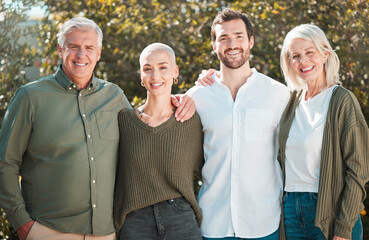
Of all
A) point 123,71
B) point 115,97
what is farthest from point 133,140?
point 123,71

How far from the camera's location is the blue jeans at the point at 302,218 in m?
3.41

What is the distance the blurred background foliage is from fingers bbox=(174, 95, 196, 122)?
1.70m

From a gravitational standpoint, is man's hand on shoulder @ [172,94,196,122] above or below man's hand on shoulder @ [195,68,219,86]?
below

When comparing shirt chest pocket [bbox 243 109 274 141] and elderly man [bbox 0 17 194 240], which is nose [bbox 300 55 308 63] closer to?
shirt chest pocket [bbox 243 109 274 141]

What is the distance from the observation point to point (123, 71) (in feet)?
23.2

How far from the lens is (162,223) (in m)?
3.42

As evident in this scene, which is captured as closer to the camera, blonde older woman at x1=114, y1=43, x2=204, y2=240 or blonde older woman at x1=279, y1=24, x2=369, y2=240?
blonde older woman at x1=279, y1=24, x2=369, y2=240

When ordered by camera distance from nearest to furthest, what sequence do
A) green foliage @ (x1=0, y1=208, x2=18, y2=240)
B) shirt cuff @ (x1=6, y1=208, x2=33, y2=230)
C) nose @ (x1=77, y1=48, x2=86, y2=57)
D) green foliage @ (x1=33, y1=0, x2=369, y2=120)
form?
1. shirt cuff @ (x1=6, y1=208, x2=33, y2=230)
2. nose @ (x1=77, y1=48, x2=86, y2=57)
3. green foliage @ (x1=0, y1=208, x2=18, y2=240)
4. green foliage @ (x1=33, y1=0, x2=369, y2=120)

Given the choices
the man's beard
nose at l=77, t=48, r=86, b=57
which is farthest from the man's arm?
the man's beard

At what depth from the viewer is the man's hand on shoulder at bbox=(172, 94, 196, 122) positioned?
12.2 ft

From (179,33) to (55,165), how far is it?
3381mm

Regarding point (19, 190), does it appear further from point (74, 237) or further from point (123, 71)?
point (123, 71)

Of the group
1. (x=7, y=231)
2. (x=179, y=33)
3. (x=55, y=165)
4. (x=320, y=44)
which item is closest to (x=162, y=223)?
(x=55, y=165)

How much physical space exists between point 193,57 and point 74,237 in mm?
3265
